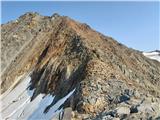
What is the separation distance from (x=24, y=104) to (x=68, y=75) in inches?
210

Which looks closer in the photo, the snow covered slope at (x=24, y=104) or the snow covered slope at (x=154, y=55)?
the snow covered slope at (x=24, y=104)

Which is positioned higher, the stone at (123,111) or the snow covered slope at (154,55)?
the snow covered slope at (154,55)

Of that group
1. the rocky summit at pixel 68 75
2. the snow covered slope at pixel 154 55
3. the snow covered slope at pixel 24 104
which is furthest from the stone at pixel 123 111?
the snow covered slope at pixel 154 55

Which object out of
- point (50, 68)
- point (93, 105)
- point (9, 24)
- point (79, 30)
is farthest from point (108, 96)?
point (9, 24)

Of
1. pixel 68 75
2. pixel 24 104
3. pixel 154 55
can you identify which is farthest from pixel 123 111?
pixel 154 55

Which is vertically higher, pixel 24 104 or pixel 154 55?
pixel 154 55

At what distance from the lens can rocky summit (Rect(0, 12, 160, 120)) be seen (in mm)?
28828

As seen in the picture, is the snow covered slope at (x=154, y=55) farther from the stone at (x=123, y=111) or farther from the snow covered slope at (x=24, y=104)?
the stone at (x=123, y=111)

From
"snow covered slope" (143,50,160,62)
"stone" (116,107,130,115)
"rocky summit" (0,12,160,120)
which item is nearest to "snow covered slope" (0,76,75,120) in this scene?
"rocky summit" (0,12,160,120)

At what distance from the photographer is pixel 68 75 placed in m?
38.2

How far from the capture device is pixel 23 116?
120 feet

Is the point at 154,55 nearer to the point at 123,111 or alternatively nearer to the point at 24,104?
the point at 24,104

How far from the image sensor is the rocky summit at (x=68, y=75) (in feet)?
94.6

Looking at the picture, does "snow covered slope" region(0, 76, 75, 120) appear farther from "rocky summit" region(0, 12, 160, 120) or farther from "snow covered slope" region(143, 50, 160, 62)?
"snow covered slope" region(143, 50, 160, 62)
